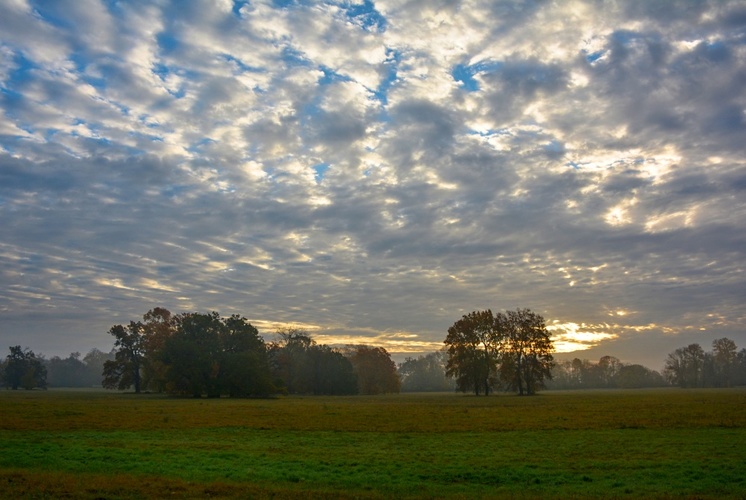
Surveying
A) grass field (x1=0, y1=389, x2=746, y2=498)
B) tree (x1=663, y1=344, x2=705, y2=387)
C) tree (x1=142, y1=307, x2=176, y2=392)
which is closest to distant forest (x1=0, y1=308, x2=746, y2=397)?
tree (x1=142, y1=307, x2=176, y2=392)

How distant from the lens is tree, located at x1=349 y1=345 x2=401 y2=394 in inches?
5456

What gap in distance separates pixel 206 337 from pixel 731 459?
9521 cm

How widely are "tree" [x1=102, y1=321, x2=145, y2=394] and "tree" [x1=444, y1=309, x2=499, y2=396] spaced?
67828 mm

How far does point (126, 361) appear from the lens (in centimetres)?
11550

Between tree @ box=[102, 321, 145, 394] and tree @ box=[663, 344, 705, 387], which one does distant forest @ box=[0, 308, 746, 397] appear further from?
tree @ box=[663, 344, 705, 387]

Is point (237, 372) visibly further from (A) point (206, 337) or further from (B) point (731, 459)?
(B) point (731, 459)

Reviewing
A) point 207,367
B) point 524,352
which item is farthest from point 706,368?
point 207,367

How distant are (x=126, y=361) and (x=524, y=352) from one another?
281ft

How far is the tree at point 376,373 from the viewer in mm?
138587

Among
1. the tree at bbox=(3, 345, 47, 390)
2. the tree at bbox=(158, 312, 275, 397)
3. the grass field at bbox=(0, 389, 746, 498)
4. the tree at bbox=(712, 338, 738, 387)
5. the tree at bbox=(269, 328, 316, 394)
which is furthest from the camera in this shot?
the tree at bbox=(712, 338, 738, 387)

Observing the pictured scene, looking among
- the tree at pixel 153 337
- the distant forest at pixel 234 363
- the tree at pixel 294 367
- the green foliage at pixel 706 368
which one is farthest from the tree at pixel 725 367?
the tree at pixel 153 337

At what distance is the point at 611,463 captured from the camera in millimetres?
20891

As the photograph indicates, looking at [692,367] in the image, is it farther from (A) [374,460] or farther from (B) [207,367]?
(A) [374,460]

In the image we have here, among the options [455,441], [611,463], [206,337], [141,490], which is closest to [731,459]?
[611,463]
